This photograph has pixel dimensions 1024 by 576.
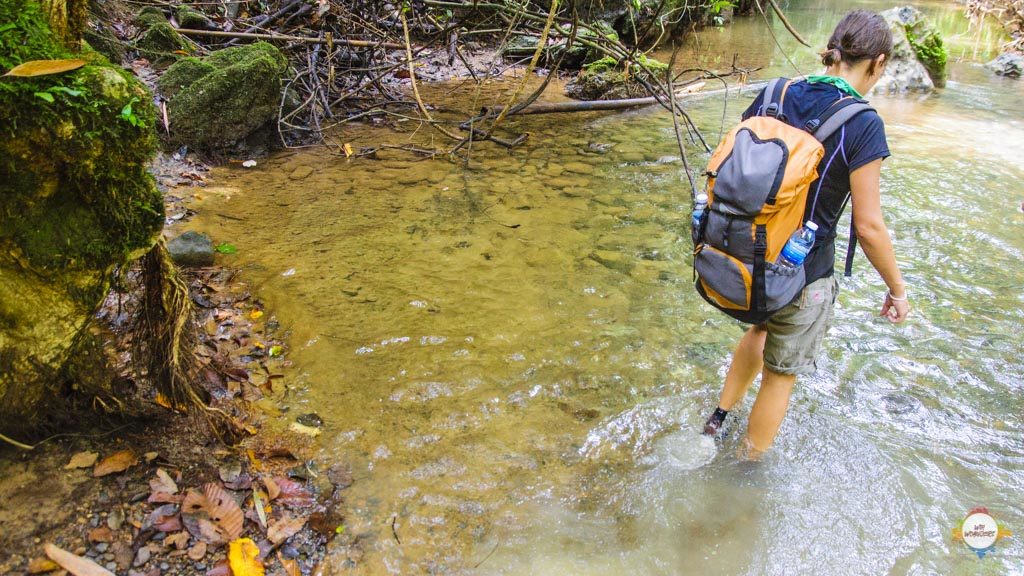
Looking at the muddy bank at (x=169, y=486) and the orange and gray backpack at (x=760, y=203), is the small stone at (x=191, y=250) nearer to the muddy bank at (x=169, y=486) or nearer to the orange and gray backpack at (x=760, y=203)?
the muddy bank at (x=169, y=486)

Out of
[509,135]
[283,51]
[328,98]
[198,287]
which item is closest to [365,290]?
[198,287]

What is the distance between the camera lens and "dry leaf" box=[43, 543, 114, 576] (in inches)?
77.9

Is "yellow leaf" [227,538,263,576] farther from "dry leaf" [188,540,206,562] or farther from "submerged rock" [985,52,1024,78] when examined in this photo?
"submerged rock" [985,52,1024,78]

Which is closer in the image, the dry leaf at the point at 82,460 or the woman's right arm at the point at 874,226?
the woman's right arm at the point at 874,226

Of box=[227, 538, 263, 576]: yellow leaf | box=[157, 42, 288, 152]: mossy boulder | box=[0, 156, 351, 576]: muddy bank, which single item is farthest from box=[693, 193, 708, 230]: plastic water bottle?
box=[157, 42, 288, 152]: mossy boulder

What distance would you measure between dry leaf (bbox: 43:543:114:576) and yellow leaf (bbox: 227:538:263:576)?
37cm

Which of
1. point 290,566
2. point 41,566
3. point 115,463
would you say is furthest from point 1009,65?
point 41,566

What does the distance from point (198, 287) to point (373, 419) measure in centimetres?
174

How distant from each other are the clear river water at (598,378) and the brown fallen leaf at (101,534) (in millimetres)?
796

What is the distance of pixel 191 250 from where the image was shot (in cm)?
419

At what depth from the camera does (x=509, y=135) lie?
7516mm

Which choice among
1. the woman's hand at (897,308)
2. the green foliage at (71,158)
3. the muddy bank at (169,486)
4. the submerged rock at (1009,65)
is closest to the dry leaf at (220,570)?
the muddy bank at (169,486)

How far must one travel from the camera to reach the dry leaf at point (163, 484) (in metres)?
2.35

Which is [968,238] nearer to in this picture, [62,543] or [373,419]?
[373,419]
